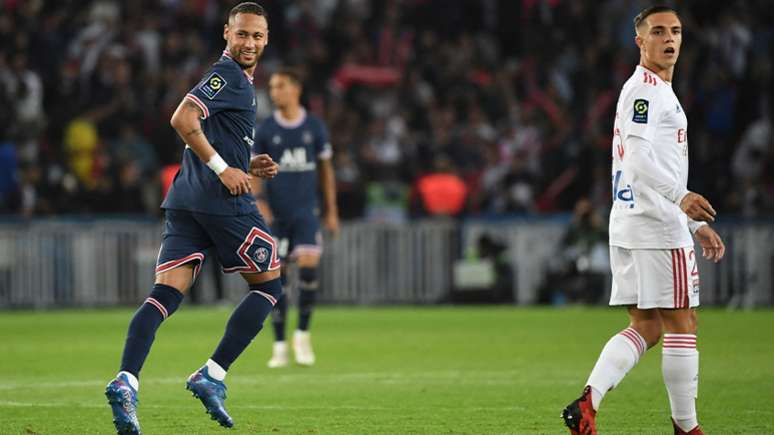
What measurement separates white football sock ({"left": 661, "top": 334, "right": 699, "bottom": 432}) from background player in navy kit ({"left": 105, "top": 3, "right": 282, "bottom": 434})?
2371 millimetres

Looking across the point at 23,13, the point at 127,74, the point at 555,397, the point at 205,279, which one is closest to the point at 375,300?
the point at 205,279

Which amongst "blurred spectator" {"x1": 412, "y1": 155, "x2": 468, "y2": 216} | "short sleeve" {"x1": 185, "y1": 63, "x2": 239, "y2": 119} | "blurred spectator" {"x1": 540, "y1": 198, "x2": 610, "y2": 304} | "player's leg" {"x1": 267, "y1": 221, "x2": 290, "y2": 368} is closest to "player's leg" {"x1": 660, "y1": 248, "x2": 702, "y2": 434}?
"short sleeve" {"x1": 185, "y1": 63, "x2": 239, "y2": 119}

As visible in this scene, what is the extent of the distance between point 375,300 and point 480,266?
5.89ft

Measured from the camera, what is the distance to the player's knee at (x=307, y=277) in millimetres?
13977

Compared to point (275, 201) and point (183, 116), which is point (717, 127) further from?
point (183, 116)

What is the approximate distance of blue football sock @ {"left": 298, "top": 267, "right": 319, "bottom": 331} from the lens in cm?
1393

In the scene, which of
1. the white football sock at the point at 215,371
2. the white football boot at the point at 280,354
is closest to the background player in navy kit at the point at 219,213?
the white football sock at the point at 215,371

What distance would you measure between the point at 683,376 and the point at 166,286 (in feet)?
9.63

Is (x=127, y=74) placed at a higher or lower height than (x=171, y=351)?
higher

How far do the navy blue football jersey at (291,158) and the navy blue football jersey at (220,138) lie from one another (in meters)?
5.24

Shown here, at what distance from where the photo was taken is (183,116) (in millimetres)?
8172

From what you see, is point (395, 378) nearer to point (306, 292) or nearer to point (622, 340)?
point (306, 292)

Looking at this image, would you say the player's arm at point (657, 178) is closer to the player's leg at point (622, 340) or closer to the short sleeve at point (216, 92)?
the player's leg at point (622, 340)

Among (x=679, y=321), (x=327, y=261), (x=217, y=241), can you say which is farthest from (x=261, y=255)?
(x=327, y=261)
